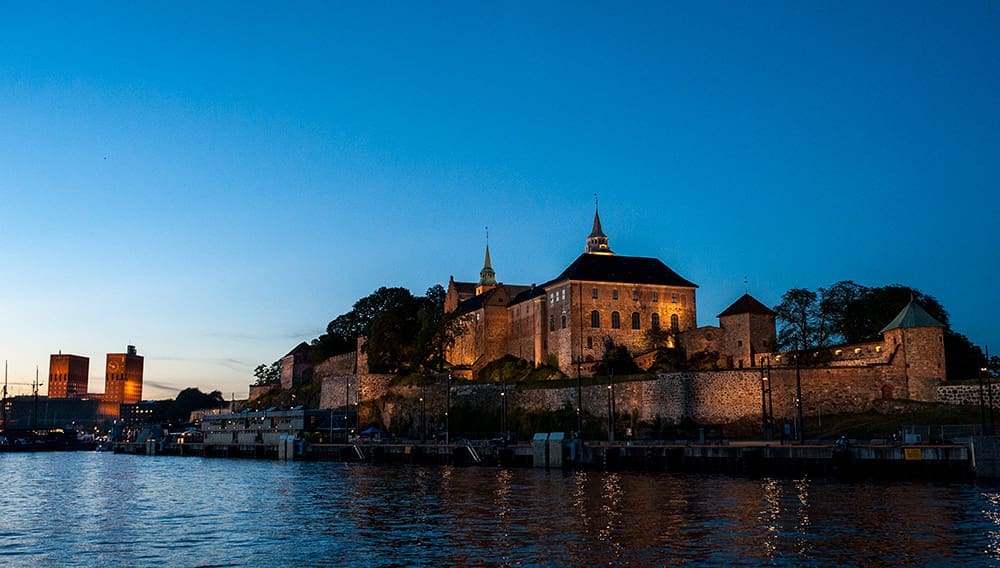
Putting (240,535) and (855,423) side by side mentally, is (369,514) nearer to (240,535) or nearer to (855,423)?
(240,535)

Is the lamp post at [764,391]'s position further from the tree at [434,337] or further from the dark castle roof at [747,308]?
the tree at [434,337]

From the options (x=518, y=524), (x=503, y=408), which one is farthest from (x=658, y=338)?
(x=518, y=524)

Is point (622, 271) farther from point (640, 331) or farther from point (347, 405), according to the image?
point (347, 405)

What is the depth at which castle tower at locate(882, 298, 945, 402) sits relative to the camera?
60975 mm

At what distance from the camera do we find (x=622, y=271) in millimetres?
95062

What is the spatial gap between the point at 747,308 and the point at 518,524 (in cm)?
5405

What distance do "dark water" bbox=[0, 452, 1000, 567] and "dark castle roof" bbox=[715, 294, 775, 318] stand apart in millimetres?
33045

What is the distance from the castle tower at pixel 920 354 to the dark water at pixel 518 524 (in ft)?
68.0

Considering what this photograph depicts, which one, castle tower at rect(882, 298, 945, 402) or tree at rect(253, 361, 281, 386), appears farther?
tree at rect(253, 361, 281, 386)

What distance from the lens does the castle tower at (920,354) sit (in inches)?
2401

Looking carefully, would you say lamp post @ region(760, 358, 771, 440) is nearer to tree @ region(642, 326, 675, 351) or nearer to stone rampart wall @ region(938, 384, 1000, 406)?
stone rampart wall @ region(938, 384, 1000, 406)

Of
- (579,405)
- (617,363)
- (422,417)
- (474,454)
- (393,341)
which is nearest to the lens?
(474,454)

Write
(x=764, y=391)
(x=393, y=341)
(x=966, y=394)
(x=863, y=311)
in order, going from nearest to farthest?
(x=966, y=394)
(x=764, y=391)
(x=863, y=311)
(x=393, y=341)

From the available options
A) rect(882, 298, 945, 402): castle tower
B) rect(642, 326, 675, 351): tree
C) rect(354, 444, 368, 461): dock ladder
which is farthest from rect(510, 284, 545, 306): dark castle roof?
rect(882, 298, 945, 402): castle tower
